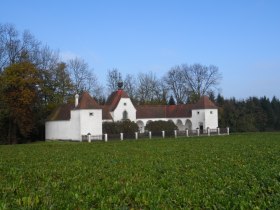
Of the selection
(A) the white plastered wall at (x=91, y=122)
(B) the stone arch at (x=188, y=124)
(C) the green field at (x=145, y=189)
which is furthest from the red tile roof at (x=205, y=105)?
(C) the green field at (x=145, y=189)

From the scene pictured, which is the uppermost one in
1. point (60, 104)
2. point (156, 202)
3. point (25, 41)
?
point (25, 41)

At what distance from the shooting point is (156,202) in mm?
8031

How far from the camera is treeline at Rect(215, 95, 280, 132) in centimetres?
6412

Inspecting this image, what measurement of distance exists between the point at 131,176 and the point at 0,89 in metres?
37.1

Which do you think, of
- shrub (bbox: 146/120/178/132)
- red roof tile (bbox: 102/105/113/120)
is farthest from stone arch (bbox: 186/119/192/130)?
red roof tile (bbox: 102/105/113/120)

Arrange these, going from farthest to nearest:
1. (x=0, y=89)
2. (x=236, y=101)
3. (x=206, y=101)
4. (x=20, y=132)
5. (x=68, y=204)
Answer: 1. (x=236, y=101)
2. (x=206, y=101)
3. (x=20, y=132)
4. (x=0, y=89)
5. (x=68, y=204)

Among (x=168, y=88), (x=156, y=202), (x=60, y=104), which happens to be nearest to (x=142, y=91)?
(x=168, y=88)

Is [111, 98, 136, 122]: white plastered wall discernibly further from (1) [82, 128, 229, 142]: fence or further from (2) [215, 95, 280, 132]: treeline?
(2) [215, 95, 280, 132]: treeline

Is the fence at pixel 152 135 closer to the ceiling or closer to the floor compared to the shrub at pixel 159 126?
closer to the floor

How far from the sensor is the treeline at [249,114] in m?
64.1

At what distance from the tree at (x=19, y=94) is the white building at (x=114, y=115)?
4011 millimetres

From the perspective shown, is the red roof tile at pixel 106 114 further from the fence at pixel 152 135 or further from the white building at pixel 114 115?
the fence at pixel 152 135

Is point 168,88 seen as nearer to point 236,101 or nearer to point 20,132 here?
point 236,101

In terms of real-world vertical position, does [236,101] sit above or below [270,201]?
above
